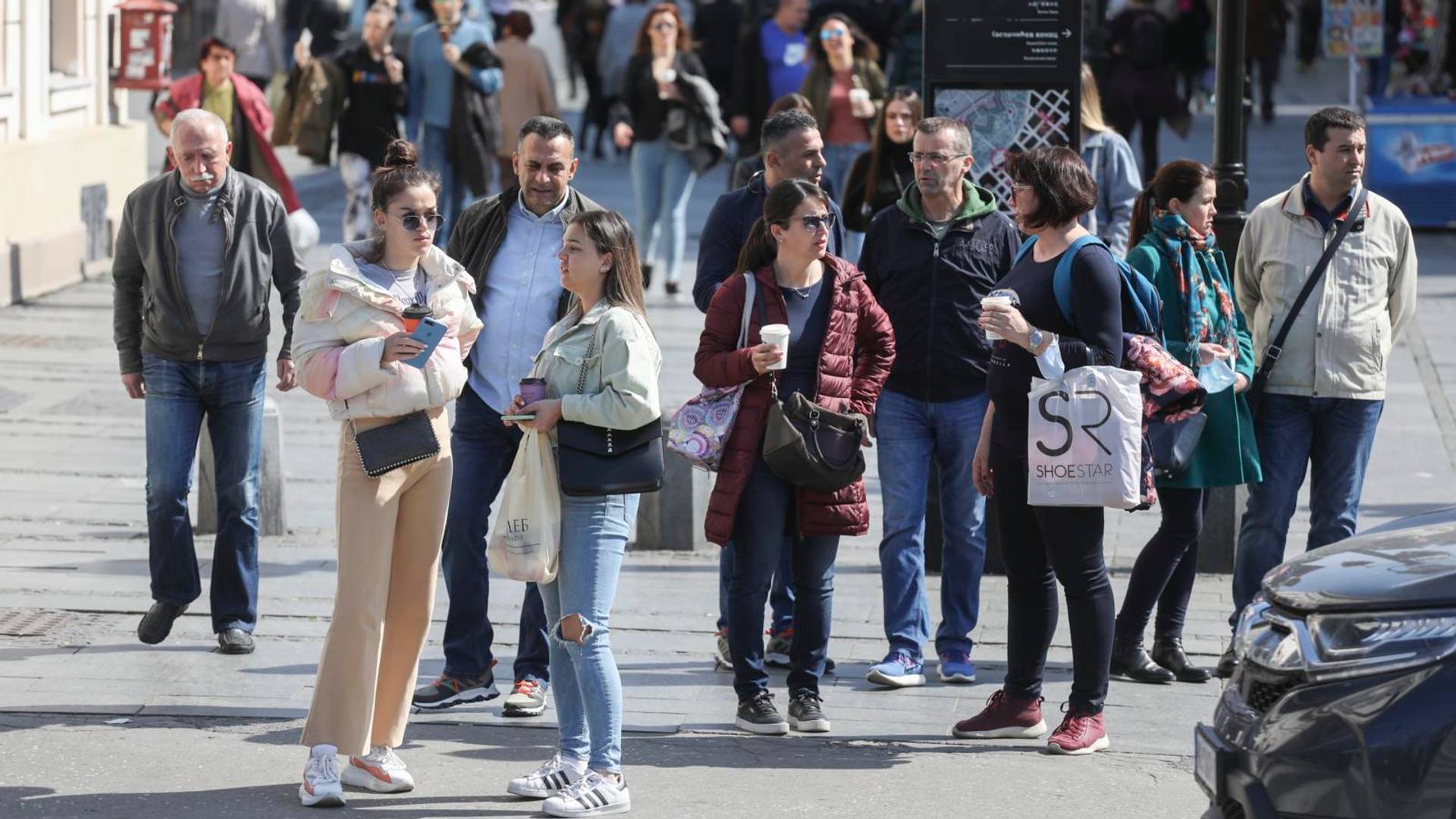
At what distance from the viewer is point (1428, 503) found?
31.7 feet

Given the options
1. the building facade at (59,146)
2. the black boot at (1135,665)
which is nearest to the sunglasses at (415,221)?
the black boot at (1135,665)

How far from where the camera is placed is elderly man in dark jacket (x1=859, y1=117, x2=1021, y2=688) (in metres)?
7.05

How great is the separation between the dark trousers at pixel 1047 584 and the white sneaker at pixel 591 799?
138 cm

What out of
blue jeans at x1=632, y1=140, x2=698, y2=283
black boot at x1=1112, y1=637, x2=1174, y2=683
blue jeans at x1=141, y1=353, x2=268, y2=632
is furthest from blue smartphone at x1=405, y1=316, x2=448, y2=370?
blue jeans at x1=632, y1=140, x2=698, y2=283

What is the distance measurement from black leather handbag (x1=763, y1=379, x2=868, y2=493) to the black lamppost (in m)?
2.71

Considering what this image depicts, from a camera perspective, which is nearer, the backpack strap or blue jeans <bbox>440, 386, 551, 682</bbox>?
the backpack strap

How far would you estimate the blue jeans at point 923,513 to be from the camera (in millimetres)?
7129

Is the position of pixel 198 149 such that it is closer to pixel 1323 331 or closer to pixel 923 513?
pixel 923 513

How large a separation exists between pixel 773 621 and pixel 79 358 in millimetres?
6705

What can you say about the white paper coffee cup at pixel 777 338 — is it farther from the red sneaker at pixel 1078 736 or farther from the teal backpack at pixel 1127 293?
the red sneaker at pixel 1078 736

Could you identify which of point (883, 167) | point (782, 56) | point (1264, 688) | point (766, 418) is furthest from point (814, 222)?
point (782, 56)

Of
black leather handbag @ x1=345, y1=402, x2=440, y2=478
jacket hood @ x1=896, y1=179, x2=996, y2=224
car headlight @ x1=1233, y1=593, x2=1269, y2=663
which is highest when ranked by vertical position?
jacket hood @ x1=896, y1=179, x2=996, y2=224

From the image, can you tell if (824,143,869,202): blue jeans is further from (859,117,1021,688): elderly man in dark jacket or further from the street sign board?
(859,117,1021,688): elderly man in dark jacket

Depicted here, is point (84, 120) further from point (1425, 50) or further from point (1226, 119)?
point (1425, 50)
